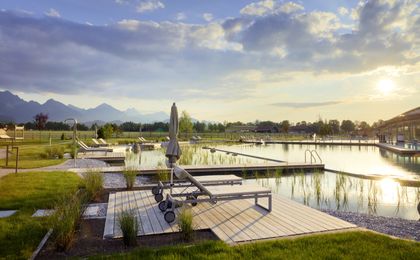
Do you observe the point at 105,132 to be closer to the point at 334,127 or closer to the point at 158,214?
the point at 158,214

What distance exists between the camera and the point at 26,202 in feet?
18.5

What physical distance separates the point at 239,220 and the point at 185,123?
43.5 meters

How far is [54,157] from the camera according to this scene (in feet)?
48.0

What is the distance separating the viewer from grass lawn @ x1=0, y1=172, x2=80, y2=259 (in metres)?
3.63

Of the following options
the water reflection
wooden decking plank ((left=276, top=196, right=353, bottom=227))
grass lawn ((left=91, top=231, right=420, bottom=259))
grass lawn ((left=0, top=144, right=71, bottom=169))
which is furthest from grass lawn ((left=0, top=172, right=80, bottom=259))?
the water reflection

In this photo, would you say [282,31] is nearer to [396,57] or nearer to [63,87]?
[396,57]

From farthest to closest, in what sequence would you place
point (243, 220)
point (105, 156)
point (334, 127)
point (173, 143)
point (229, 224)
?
point (334, 127)
point (105, 156)
point (173, 143)
point (243, 220)
point (229, 224)

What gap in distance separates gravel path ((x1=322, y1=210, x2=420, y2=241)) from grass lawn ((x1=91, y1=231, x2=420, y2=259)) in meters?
1.17

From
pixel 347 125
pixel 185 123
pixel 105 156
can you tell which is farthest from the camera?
pixel 347 125

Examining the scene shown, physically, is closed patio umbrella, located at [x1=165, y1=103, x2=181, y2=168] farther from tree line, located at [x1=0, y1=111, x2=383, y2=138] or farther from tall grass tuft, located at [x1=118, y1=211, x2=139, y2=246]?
tree line, located at [x1=0, y1=111, x2=383, y2=138]

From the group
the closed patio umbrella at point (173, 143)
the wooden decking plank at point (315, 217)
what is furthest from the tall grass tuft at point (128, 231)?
the wooden decking plank at point (315, 217)

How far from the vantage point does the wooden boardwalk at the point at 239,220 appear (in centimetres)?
400

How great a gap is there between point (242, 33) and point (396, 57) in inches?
308

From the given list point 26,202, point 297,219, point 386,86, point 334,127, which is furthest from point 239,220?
point 334,127
